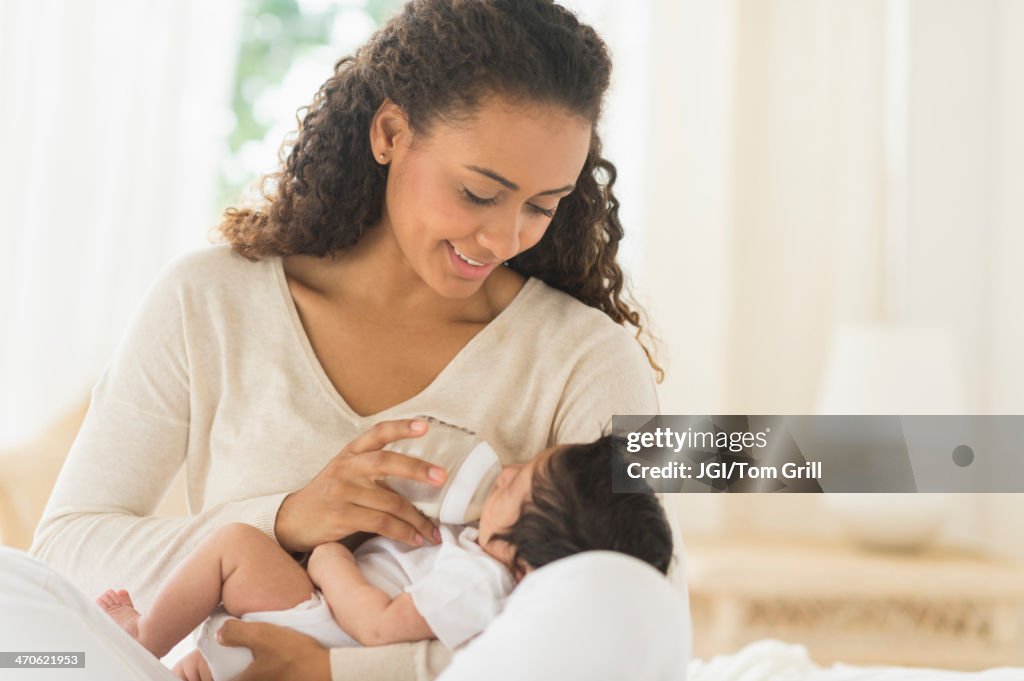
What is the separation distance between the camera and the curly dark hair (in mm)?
1167

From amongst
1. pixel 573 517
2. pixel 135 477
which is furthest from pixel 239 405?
pixel 573 517

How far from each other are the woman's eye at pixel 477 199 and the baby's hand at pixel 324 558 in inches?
15.0

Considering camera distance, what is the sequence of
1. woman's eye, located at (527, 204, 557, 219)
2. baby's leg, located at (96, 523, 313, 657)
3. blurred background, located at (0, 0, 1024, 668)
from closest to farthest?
A: baby's leg, located at (96, 523, 313, 657) → woman's eye, located at (527, 204, 557, 219) → blurred background, located at (0, 0, 1024, 668)

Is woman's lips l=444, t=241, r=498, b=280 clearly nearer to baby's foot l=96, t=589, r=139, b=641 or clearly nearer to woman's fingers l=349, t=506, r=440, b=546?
woman's fingers l=349, t=506, r=440, b=546

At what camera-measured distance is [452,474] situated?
1153 millimetres

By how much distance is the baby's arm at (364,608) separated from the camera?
3.36ft

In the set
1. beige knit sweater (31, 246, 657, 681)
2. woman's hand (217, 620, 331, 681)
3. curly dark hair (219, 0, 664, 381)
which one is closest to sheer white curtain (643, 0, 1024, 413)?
curly dark hair (219, 0, 664, 381)

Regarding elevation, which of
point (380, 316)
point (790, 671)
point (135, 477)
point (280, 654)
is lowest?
point (790, 671)

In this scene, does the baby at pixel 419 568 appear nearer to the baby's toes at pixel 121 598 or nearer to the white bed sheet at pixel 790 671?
the baby's toes at pixel 121 598

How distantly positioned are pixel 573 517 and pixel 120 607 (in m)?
0.50

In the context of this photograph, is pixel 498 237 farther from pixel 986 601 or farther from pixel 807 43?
pixel 807 43

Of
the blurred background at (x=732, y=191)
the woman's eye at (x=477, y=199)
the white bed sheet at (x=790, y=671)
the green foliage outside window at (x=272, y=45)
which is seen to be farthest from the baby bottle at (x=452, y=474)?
the green foliage outside window at (x=272, y=45)

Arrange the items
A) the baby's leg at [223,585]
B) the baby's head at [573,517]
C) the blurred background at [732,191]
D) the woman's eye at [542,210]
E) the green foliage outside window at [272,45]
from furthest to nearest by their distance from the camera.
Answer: the green foliage outside window at [272,45] → the blurred background at [732,191] → the woman's eye at [542,210] → the baby's leg at [223,585] → the baby's head at [573,517]

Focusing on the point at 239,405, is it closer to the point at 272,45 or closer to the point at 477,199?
the point at 477,199
